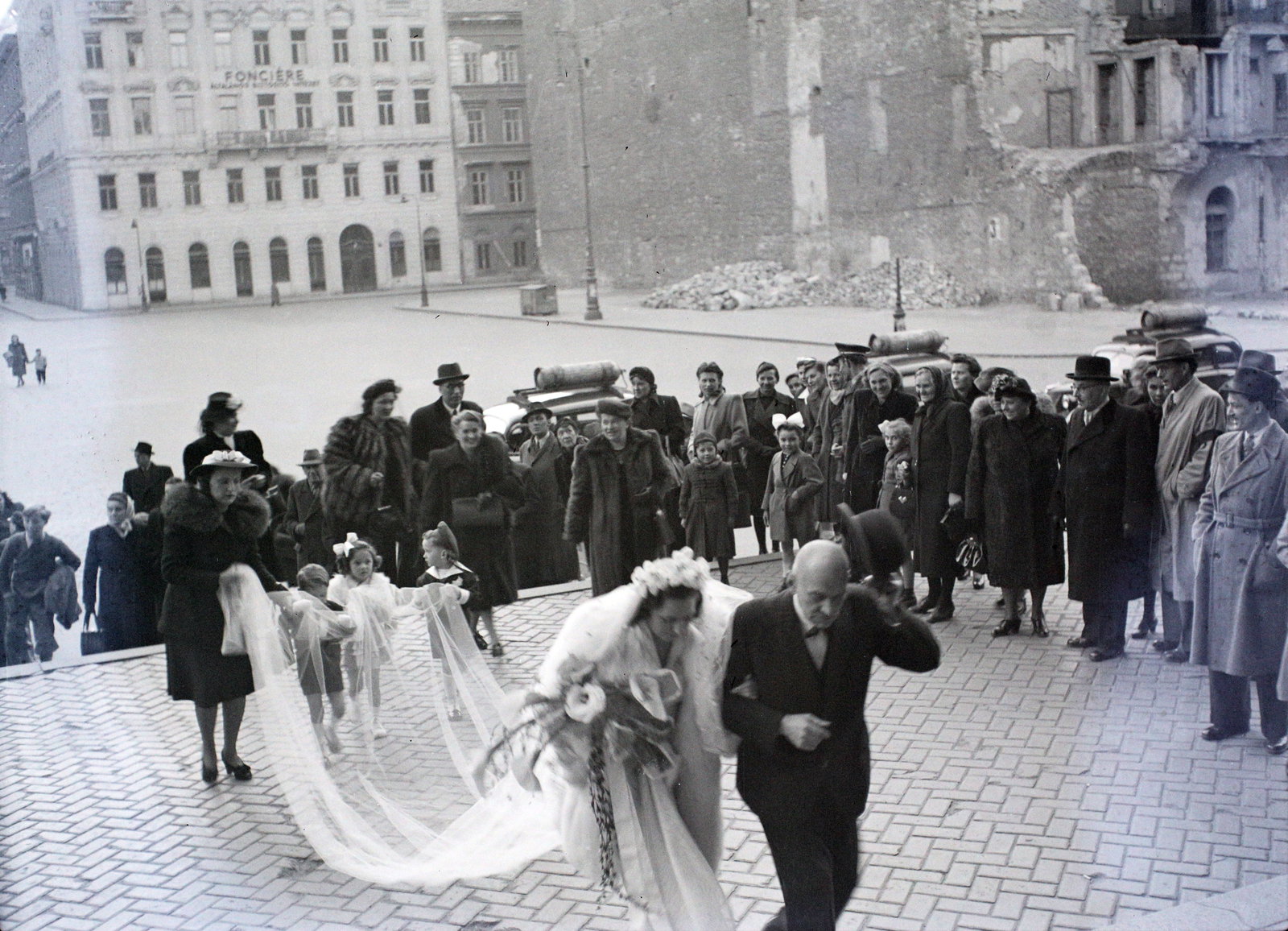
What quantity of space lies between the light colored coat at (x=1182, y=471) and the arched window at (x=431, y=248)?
3.69m

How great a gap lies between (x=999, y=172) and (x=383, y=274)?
14.7 ft

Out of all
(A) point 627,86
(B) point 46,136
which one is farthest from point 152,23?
(A) point 627,86

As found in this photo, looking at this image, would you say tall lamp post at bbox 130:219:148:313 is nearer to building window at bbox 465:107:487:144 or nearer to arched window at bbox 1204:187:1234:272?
building window at bbox 465:107:487:144

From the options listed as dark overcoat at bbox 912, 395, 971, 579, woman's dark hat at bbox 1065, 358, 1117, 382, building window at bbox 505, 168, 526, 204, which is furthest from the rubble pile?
woman's dark hat at bbox 1065, 358, 1117, 382

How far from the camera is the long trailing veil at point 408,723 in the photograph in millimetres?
4121

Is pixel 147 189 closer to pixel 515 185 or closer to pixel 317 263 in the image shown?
pixel 317 263

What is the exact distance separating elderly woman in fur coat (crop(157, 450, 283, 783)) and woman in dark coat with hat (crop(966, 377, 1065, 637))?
12.6 ft

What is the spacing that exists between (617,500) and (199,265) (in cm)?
228

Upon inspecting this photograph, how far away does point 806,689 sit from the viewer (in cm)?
362

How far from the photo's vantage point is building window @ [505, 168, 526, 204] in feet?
21.2

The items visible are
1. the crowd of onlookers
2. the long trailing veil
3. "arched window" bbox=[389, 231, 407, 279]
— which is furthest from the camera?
"arched window" bbox=[389, 231, 407, 279]

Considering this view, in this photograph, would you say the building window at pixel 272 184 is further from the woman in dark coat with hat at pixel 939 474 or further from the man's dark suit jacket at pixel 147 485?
the woman in dark coat with hat at pixel 939 474

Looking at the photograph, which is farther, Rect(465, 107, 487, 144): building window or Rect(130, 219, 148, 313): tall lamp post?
Rect(465, 107, 487, 144): building window

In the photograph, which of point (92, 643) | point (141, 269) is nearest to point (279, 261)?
point (141, 269)
